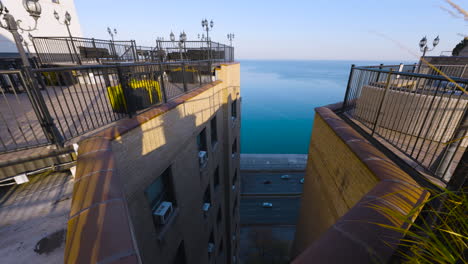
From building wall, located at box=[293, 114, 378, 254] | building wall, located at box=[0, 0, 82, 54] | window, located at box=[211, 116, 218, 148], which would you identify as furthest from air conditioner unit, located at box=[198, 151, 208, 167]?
building wall, located at box=[0, 0, 82, 54]

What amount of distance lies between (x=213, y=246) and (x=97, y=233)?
9717 mm

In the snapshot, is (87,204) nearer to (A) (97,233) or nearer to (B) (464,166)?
(A) (97,233)

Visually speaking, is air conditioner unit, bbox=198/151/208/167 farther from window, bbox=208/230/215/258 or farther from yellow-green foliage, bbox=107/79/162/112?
window, bbox=208/230/215/258

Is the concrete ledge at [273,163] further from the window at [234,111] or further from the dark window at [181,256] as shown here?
the dark window at [181,256]

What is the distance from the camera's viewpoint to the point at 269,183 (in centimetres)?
3272

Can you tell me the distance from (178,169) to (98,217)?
4288 mm

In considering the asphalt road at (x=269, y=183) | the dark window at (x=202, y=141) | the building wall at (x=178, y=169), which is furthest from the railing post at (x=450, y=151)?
the asphalt road at (x=269, y=183)

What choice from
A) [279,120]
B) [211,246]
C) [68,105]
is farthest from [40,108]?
[279,120]

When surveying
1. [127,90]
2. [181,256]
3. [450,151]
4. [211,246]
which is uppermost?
[127,90]

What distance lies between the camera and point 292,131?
7294 centimetres

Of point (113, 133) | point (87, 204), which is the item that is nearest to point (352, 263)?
point (87, 204)

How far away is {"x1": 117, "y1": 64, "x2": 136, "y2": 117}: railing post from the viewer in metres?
4.10

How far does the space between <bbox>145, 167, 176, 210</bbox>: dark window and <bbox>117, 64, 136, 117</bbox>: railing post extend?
199cm

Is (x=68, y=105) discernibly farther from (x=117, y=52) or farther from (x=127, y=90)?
(x=117, y=52)
